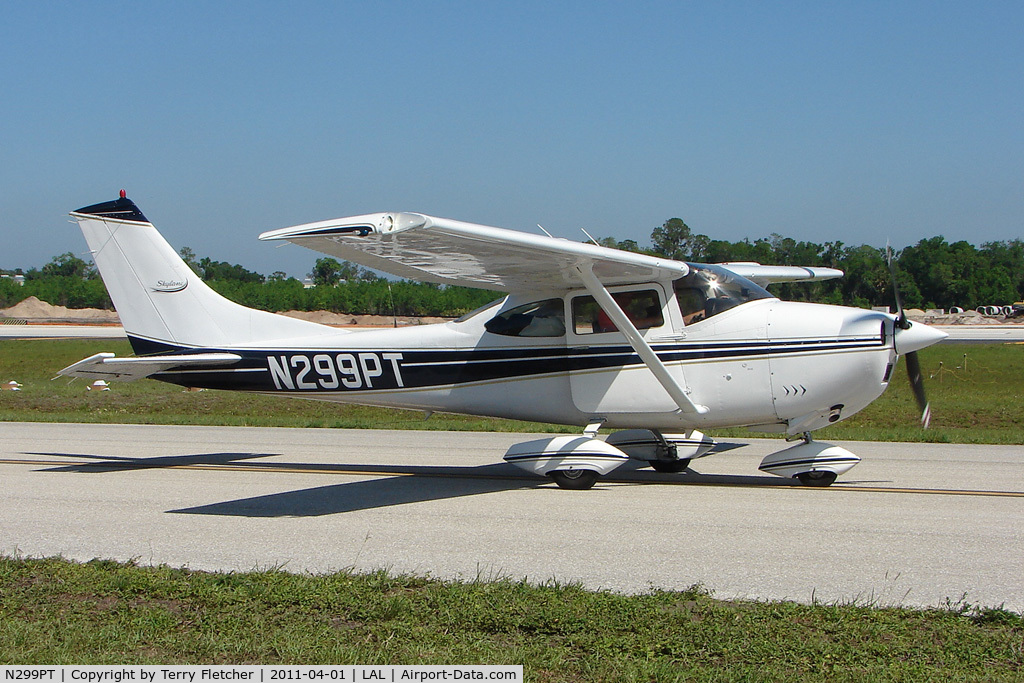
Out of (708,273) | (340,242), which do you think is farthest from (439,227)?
(708,273)

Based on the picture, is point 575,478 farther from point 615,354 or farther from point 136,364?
point 136,364

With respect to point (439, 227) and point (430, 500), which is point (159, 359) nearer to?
point (430, 500)

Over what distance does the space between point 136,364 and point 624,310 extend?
5559mm

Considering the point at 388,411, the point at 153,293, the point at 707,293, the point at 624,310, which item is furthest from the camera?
the point at 388,411

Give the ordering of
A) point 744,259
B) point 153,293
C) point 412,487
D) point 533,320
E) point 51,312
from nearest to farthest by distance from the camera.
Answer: point 412,487 < point 533,320 < point 153,293 < point 744,259 < point 51,312

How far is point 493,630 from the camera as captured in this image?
490 cm

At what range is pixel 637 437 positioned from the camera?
433 inches

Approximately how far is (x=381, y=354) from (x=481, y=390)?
1.30 meters

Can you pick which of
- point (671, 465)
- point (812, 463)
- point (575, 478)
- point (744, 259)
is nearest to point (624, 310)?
point (575, 478)

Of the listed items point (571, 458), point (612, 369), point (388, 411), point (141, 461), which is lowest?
point (388, 411)

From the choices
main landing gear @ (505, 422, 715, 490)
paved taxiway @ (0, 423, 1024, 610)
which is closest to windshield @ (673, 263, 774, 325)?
main landing gear @ (505, 422, 715, 490)

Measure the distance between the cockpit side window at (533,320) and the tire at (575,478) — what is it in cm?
154

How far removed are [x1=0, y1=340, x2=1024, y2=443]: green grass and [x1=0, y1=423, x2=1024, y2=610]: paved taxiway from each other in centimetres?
327

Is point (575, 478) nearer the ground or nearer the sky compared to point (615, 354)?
nearer the ground
